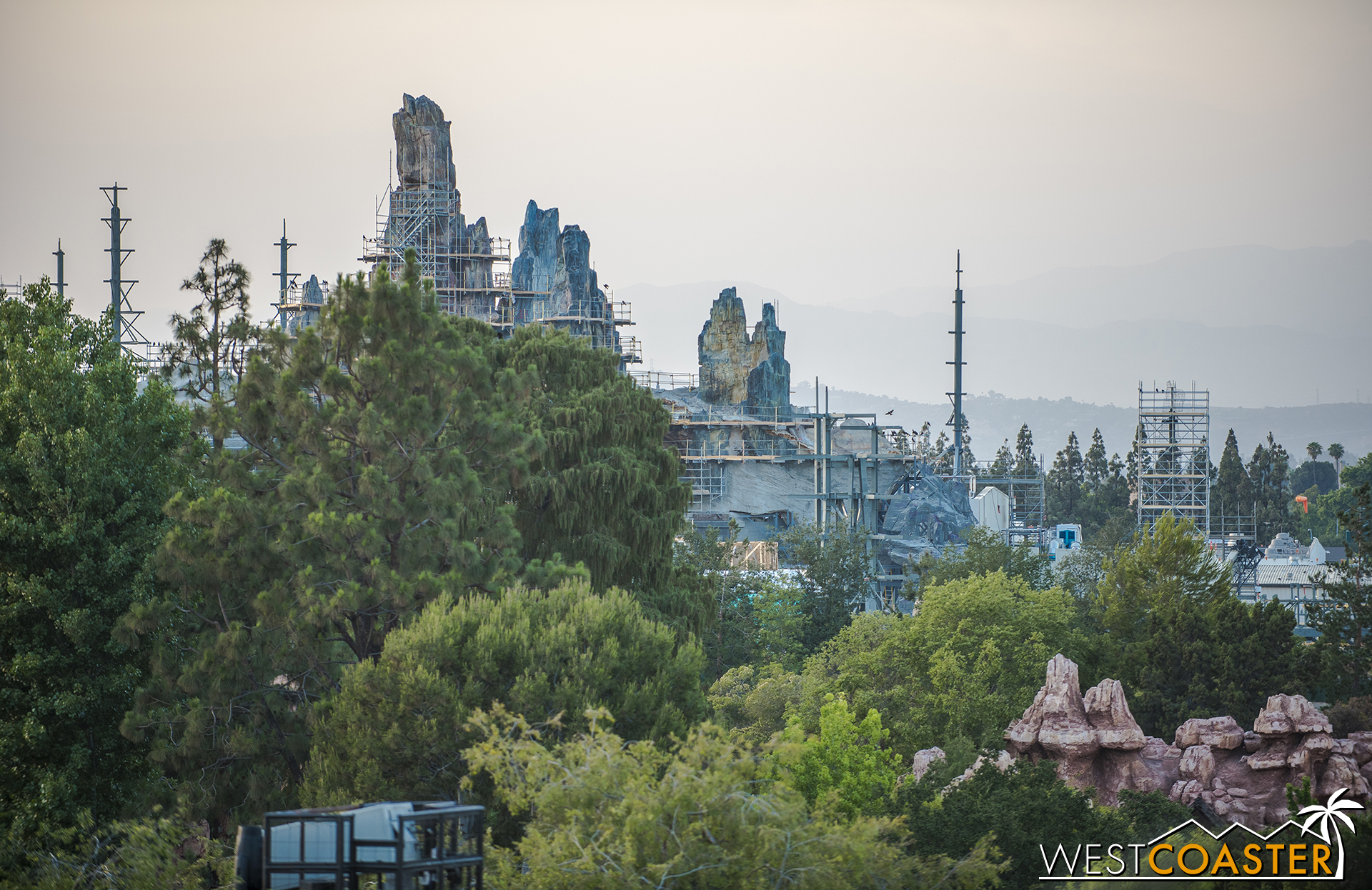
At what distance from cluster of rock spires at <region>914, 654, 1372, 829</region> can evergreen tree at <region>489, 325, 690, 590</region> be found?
8602 mm

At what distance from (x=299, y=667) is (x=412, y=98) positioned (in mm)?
63680

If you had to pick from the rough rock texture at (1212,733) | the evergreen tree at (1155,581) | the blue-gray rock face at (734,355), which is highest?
the blue-gray rock face at (734,355)

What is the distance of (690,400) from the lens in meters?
86.9

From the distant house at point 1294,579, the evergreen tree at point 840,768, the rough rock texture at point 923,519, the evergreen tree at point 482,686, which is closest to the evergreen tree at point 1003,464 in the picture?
the distant house at point 1294,579

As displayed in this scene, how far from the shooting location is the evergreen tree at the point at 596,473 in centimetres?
3148

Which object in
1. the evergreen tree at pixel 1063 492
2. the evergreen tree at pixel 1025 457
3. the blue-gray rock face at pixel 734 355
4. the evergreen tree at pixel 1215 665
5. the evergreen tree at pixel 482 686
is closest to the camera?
the evergreen tree at pixel 482 686

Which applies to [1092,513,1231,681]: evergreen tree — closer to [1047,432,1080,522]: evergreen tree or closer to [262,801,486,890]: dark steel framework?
[262,801,486,890]: dark steel framework

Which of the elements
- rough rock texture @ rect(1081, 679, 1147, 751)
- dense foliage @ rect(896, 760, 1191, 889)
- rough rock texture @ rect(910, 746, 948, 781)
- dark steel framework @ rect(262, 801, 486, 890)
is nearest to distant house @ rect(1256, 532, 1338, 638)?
rough rock texture @ rect(1081, 679, 1147, 751)

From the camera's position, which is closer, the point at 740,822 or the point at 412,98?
the point at 740,822

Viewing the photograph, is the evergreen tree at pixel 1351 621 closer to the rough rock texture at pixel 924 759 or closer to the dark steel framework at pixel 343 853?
the rough rock texture at pixel 924 759

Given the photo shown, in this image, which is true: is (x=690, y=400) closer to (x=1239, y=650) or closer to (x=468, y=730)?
(x=1239, y=650)

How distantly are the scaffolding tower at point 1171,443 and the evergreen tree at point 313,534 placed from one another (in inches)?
2306

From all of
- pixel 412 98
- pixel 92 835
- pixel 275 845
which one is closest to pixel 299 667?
pixel 92 835

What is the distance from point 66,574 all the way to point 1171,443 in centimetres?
6686
